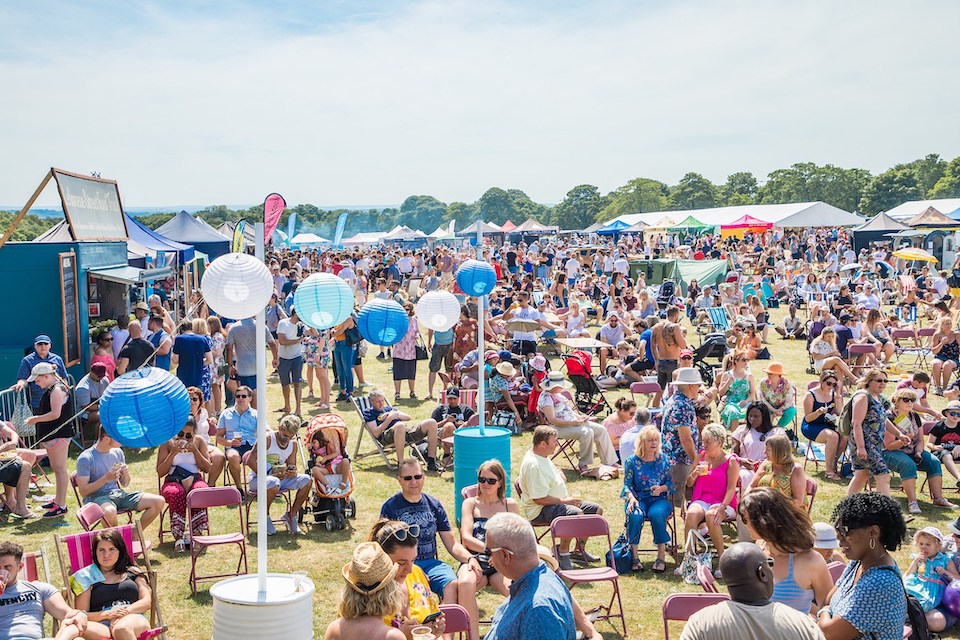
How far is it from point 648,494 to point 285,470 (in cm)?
326

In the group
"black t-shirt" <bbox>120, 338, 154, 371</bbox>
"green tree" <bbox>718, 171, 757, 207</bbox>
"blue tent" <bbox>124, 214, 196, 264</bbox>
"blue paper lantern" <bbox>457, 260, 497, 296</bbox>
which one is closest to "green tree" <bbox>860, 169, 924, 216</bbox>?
"green tree" <bbox>718, 171, 757, 207</bbox>

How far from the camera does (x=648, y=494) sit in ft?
22.4

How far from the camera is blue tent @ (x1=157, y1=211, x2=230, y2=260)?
22778 mm

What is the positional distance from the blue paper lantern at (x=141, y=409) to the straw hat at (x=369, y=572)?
2602mm

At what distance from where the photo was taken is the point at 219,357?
36.3 feet

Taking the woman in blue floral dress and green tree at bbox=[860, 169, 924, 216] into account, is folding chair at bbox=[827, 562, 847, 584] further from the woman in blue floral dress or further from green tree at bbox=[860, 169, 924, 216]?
green tree at bbox=[860, 169, 924, 216]

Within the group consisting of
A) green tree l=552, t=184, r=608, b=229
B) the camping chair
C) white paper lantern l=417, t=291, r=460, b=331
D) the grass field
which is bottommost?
the grass field

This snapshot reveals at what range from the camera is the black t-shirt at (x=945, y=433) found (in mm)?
8383

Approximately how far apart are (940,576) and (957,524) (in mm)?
359

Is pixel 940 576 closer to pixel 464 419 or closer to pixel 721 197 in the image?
pixel 464 419

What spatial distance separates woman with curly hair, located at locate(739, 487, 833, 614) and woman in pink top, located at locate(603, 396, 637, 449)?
17.1 feet

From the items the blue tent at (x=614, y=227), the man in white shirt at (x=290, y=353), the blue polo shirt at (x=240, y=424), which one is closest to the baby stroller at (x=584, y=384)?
the man in white shirt at (x=290, y=353)

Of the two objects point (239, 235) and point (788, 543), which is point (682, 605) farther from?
point (239, 235)

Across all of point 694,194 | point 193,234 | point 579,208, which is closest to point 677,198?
point 694,194
